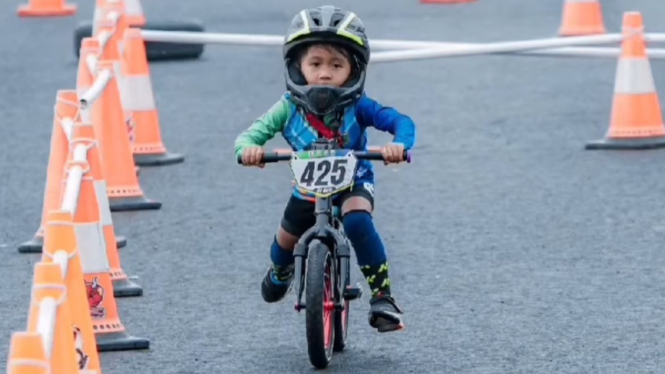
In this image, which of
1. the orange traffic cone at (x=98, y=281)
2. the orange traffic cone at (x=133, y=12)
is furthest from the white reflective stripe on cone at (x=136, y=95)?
the orange traffic cone at (x=133, y=12)

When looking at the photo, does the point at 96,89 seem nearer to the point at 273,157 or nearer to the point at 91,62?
the point at 91,62

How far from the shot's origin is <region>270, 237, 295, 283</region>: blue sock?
7320 millimetres

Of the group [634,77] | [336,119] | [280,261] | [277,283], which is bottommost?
[277,283]

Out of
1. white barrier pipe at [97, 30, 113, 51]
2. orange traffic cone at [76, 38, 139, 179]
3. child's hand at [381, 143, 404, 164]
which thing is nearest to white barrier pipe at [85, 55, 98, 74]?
orange traffic cone at [76, 38, 139, 179]

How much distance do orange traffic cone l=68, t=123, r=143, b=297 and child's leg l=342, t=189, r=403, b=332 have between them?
3.67 feet

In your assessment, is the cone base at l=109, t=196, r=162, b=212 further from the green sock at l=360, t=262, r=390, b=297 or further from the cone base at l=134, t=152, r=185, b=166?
the green sock at l=360, t=262, r=390, b=297

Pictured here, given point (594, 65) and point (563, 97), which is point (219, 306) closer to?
point (563, 97)

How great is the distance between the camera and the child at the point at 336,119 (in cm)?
695

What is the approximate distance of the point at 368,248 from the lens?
7121mm

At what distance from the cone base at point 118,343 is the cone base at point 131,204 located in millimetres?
3273

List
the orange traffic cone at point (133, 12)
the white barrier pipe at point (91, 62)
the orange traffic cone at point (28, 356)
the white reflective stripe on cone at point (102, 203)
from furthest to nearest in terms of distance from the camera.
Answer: the orange traffic cone at point (133, 12)
the white barrier pipe at point (91, 62)
the white reflective stripe on cone at point (102, 203)
the orange traffic cone at point (28, 356)

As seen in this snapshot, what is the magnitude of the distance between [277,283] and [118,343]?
69 cm

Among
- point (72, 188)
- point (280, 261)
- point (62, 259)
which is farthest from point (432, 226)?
point (62, 259)

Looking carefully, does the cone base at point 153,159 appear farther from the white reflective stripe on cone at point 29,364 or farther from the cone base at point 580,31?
the white reflective stripe on cone at point 29,364
